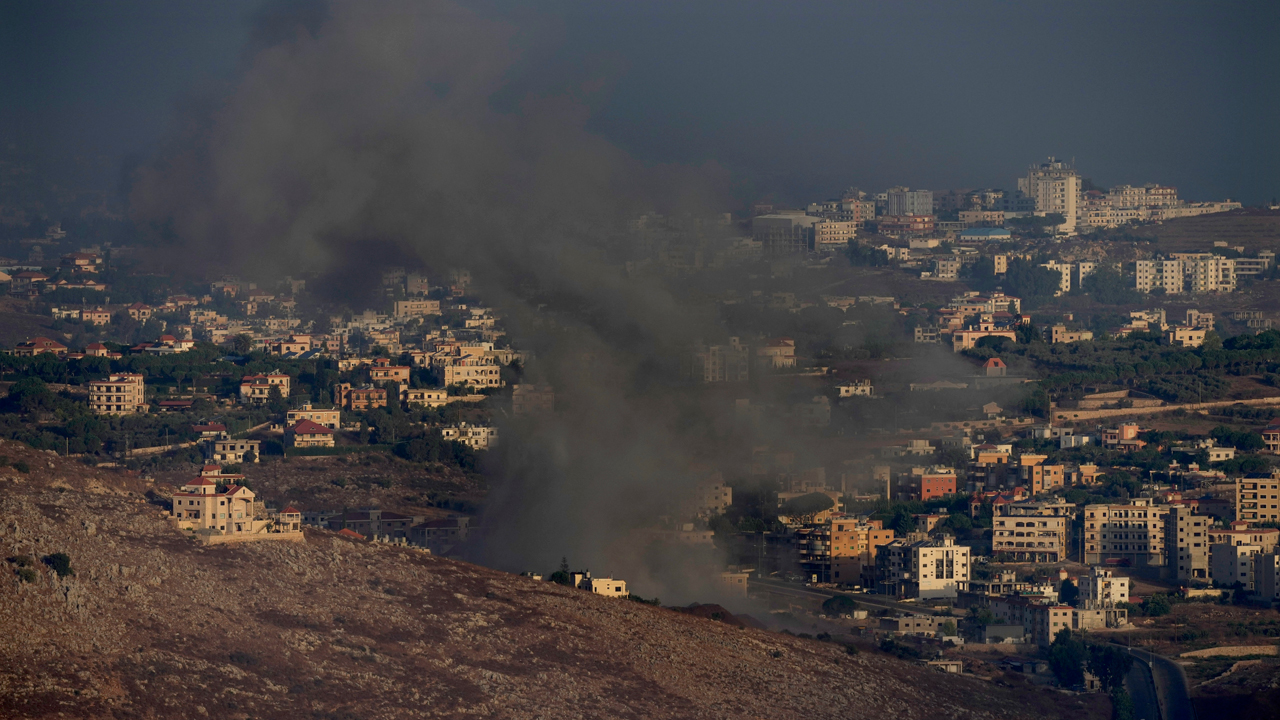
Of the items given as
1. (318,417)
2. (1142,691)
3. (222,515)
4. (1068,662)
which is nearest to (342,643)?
(222,515)

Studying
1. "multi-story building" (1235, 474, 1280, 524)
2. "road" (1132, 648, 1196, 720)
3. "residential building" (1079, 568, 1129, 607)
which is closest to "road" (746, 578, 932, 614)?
"residential building" (1079, 568, 1129, 607)

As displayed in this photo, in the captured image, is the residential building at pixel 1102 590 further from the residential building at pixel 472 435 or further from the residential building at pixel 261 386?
the residential building at pixel 261 386

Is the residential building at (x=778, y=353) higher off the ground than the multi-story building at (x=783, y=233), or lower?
lower

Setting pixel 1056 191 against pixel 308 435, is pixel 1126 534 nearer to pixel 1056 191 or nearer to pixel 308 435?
pixel 308 435

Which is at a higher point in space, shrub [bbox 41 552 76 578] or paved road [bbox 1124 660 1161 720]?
shrub [bbox 41 552 76 578]

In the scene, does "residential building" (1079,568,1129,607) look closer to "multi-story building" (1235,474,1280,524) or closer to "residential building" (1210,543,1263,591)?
"residential building" (1210,543,1263,591)

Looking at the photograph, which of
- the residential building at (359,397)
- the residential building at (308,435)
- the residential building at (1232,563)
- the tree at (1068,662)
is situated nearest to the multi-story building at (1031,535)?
the residential building at (1232,563)

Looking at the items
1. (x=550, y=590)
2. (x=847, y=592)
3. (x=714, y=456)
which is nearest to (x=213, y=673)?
(x=550, y=590)
